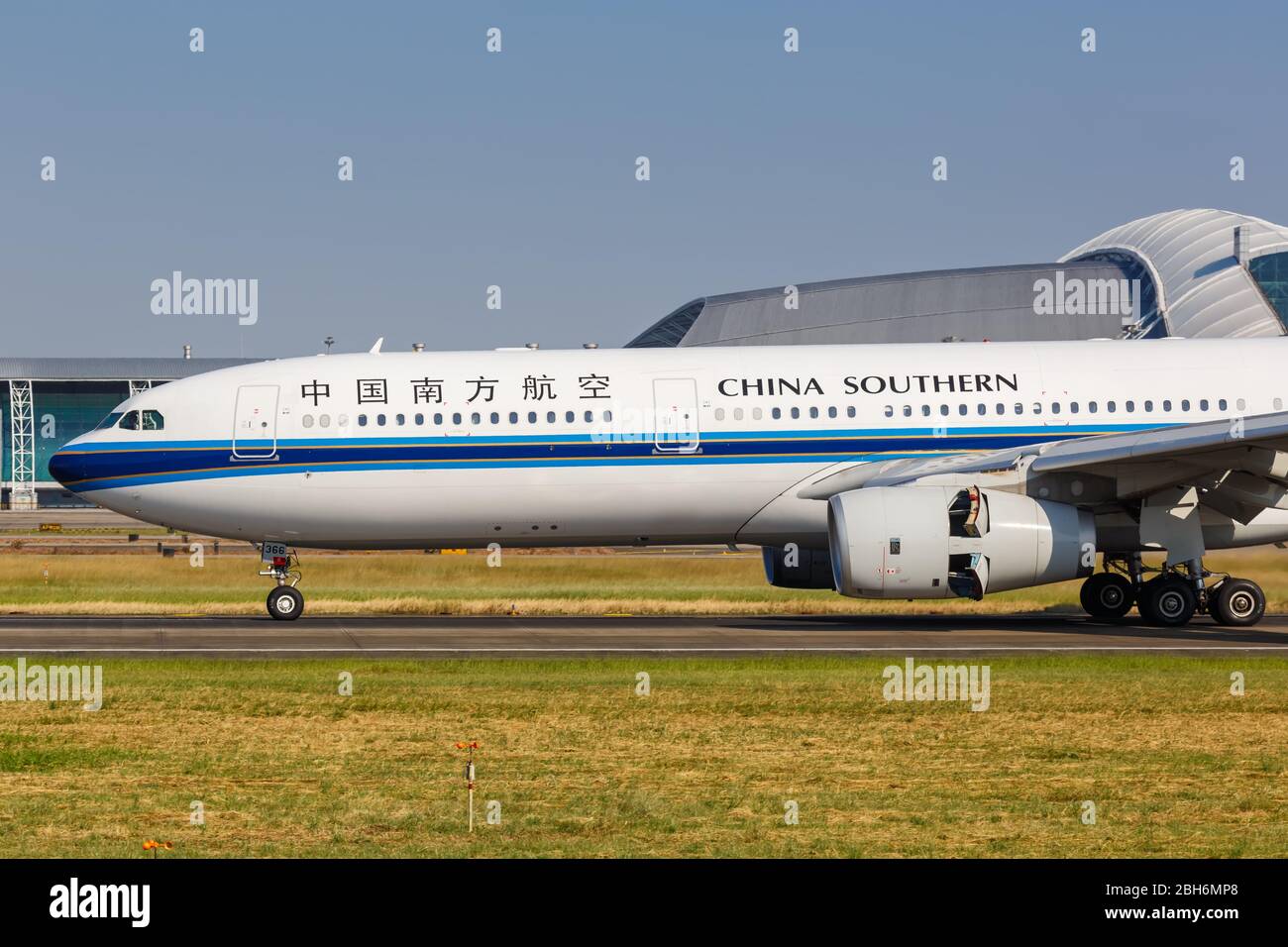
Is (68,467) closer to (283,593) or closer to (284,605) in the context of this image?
(283,593)

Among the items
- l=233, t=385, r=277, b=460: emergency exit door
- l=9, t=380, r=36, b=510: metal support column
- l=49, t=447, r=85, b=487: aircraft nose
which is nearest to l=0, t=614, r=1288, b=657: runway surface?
l=49, t=447, r=85, b=487: aircraft nose

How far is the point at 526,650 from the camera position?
71.6ft

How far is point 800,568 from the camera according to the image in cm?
2780

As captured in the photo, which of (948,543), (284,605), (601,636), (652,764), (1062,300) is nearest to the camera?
(652,764)

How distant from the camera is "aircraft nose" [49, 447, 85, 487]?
1058 inches

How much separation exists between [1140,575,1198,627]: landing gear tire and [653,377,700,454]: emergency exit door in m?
7.96

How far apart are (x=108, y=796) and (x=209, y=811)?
3.81ft

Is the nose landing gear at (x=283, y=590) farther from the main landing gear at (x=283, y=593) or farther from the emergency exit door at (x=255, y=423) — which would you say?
the emergency exit door at (x=255, y=423)

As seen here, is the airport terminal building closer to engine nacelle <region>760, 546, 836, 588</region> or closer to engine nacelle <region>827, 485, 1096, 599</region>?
engine nacelle <region>760, 546, 836, 588</region>

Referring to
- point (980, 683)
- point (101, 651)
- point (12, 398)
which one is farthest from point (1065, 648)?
point (12, 398)

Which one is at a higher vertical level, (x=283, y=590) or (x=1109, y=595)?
(x=283, y=590)

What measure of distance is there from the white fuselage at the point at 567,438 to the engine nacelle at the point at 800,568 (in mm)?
750

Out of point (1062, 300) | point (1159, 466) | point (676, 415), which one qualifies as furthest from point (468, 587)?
point (1062, 300)

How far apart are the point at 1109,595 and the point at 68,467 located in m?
18.5
